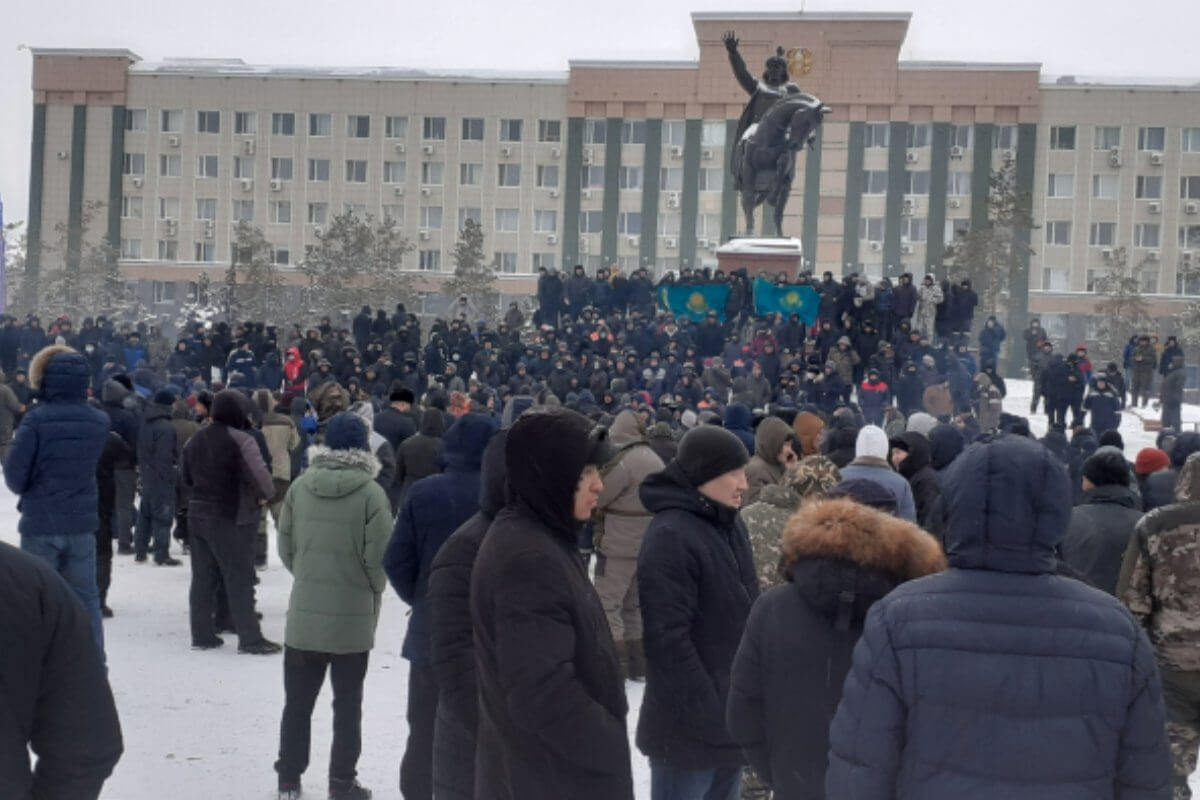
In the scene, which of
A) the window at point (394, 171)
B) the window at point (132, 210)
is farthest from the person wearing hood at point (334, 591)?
the window at point (132, 210)

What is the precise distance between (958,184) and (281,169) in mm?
27659

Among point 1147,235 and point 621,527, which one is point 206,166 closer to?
point 1147,235

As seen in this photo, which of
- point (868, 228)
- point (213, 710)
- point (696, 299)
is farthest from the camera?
point (868, 228)

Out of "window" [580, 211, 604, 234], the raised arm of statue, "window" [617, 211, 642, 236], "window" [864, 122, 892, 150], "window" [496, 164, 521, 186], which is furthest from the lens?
"window" [496, 164, 521, 186]

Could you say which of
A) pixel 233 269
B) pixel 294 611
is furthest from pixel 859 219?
pixel 294 611

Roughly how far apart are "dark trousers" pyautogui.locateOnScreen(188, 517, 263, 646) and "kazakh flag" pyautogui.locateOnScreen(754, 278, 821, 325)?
15.3 metres

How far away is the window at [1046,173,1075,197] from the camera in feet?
194

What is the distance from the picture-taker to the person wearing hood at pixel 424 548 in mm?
5188

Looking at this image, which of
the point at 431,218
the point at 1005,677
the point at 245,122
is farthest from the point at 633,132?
the point at 1005,677

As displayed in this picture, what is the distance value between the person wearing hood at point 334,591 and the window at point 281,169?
5945 cm

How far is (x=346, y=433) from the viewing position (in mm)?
6281

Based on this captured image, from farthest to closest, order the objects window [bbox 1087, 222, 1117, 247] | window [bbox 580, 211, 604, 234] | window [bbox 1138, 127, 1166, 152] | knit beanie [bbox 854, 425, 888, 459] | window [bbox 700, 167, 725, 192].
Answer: window [bbox 580, 211, 604, 234] < window [bbox 700, 167, 725, 192] < window [bbox 1087, 222, 1117, 247] < window [bbox 1138, 127, 1166, 152] < knit beanie [bbox 854, 425, 888, 459]

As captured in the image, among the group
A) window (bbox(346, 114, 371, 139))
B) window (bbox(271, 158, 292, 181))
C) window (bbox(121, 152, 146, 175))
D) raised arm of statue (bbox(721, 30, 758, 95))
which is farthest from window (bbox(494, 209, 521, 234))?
raised arm of statue (bbox(721, 30, 758, 95))

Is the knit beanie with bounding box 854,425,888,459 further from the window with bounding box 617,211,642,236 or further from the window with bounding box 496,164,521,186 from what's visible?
the window with bounding box 496,164,521,186
